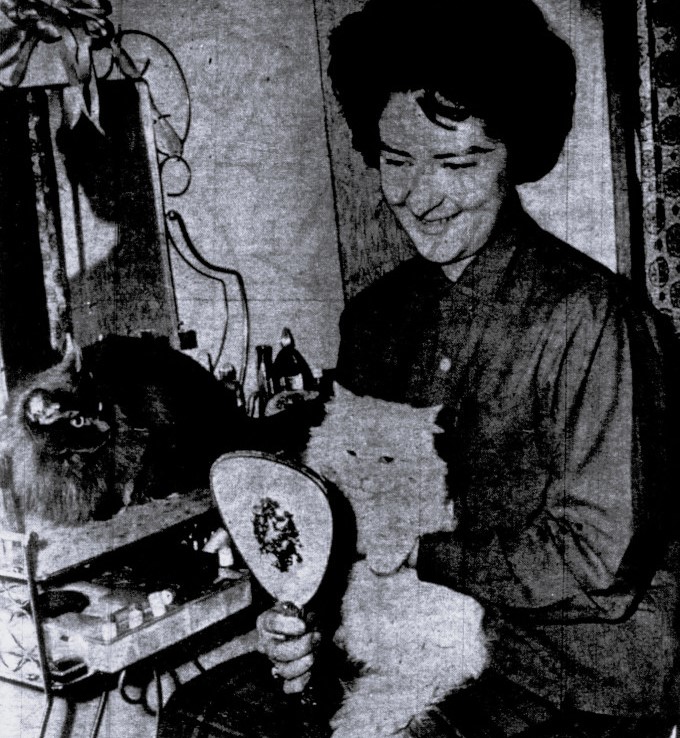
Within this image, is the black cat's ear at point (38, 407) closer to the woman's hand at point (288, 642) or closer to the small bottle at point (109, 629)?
the small bottle at point (109, 629)

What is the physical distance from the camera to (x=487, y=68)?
1.98m

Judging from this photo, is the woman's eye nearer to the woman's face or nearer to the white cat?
the woman's face

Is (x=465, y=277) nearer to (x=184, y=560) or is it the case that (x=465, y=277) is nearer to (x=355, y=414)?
(x=355, y=414)

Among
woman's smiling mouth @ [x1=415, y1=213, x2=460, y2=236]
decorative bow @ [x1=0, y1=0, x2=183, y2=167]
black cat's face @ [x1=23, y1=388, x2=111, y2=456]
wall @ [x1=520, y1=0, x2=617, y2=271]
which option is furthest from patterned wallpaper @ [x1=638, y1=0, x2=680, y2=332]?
black cat's face @ [x1=23, y1=388, x2=111, y2=456]

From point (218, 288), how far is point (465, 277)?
26.0 inches

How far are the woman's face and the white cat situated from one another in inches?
17.3

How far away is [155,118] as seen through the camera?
227 centimetres

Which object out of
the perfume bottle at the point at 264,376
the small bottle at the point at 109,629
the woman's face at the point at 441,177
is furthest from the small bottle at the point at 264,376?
the small bottle at the point at 109,629

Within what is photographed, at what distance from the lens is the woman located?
1940mm

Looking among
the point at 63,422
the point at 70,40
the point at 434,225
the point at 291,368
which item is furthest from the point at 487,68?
the point at 63,422

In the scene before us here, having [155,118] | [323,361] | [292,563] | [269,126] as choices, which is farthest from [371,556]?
[155,118]

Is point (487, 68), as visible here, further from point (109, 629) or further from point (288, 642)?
point (109, 629)

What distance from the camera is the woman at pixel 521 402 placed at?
194 cm

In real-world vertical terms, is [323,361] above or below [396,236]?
below
